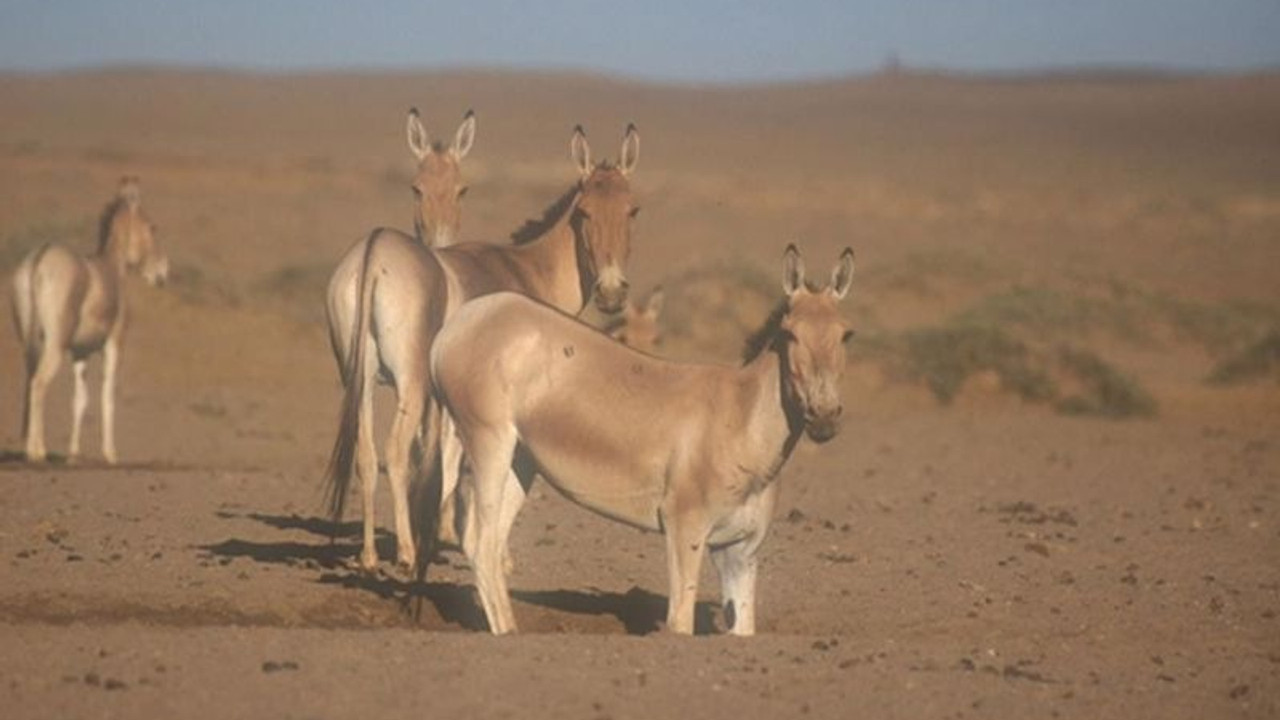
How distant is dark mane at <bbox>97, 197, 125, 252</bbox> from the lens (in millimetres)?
21781

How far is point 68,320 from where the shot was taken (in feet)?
67.4

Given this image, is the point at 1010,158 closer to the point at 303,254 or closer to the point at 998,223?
the point at 998,223

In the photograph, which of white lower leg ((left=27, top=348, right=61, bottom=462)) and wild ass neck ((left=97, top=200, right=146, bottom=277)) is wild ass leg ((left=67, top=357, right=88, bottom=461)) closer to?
white lower leg ((left=27, top=348, right=61, bottom=462))

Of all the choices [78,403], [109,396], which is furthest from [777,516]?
[78,403]

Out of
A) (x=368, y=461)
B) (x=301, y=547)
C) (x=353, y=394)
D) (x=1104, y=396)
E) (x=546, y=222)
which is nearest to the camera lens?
(x=353, y=394)

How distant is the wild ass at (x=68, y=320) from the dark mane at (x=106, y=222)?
71mm

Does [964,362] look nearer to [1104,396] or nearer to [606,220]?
[1104,396]

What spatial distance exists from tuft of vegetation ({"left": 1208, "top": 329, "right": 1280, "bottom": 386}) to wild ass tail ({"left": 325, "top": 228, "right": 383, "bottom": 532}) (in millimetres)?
20590

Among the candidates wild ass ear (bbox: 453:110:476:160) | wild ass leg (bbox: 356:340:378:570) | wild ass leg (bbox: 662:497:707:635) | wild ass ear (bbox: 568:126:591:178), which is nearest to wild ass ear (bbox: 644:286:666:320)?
wild ass ear (bbox: 453:110:476:160)

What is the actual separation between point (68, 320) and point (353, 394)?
330 inches

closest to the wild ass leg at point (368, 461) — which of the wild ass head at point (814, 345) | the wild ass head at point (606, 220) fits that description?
the wild ass head at point (606, 220)

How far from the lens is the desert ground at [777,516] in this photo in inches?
397

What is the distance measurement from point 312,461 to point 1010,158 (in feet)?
334

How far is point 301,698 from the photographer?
948 cm
